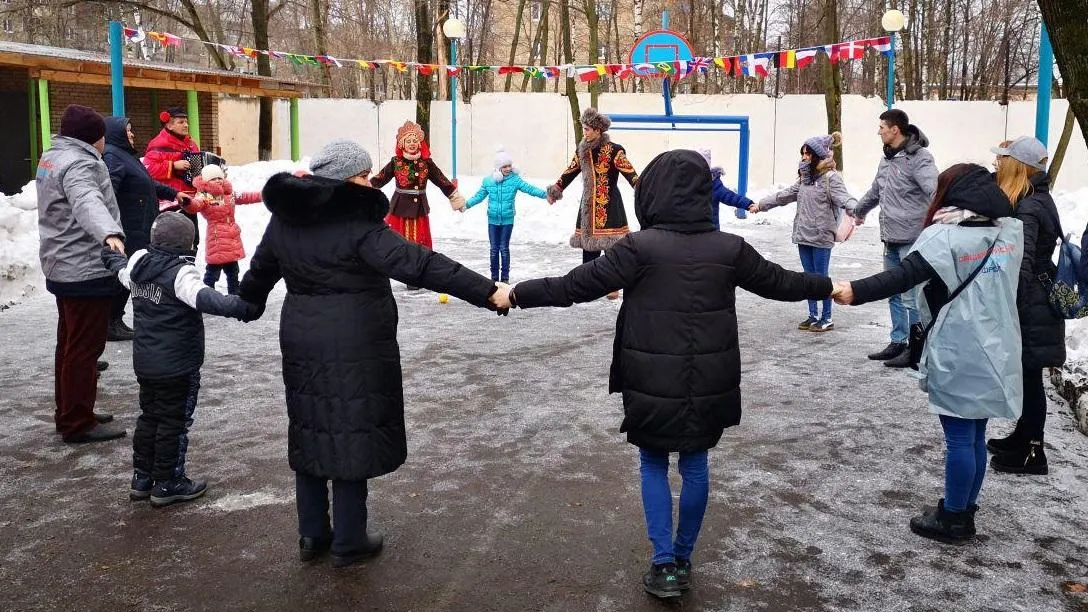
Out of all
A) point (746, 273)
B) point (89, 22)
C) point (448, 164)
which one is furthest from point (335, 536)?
point (89, 22)

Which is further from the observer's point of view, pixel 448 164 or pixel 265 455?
pixel 448 164

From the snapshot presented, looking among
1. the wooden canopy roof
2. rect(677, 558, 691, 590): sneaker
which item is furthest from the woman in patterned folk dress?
the wooden canopy roof

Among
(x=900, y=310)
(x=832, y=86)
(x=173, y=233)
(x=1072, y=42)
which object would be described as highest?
(x=832, y=86)

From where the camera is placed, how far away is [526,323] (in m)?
9.52

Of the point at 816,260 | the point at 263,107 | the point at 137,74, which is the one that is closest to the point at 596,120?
the point at 816,260

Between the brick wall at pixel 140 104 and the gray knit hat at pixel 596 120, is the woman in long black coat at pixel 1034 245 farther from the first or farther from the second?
the brick wall at pixel 140 104

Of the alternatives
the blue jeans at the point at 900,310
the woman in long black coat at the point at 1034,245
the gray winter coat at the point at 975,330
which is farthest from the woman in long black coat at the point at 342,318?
the blue jeans at the point at 900,310

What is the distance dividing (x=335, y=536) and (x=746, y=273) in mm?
1944

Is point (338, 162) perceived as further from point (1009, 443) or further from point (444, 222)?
point (444, 222)

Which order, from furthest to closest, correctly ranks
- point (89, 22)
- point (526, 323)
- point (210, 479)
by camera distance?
point (89, 22), point (526, 323), point (210, 479)

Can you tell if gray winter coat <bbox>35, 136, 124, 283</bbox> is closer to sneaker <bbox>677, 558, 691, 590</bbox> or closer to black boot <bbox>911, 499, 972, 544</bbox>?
sneaker <bbox>677, 558, 691, 590</bbox>

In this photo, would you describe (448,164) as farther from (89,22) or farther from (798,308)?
(798,308)

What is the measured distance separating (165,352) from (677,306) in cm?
241

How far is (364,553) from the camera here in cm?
423
